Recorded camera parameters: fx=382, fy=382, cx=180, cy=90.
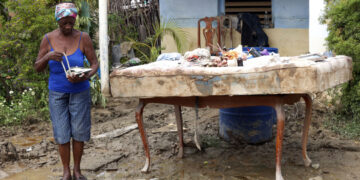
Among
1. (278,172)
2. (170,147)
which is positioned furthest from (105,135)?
(278,172)

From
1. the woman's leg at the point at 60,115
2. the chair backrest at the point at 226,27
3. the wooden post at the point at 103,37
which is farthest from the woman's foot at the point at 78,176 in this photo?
the chair backrest at the point at 226,27

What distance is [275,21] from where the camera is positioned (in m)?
8.03

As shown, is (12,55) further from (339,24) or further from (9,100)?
(339,24)

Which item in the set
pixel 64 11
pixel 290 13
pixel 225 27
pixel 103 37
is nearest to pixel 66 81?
pixel 64 11

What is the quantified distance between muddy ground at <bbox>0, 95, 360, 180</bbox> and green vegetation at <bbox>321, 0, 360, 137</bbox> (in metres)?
0.26

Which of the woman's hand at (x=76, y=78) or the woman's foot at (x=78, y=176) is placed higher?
the woman's hand at (x=76, y=78)

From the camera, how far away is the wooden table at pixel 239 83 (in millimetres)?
2781

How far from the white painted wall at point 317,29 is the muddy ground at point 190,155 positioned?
2.98 feet

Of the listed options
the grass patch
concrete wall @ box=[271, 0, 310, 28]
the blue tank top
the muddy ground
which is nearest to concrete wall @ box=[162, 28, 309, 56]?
concrete wall @ box=[271, 0, 310, 28]

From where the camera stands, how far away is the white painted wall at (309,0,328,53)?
18.6ft

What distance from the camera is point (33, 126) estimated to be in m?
5.76

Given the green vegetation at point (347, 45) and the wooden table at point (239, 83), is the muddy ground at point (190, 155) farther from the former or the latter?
the wooden table at point (239, 83)

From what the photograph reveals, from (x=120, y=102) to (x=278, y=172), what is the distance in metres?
4.72

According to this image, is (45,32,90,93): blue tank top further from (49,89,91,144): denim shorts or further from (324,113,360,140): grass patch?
(324,113,360,140): grass patch
